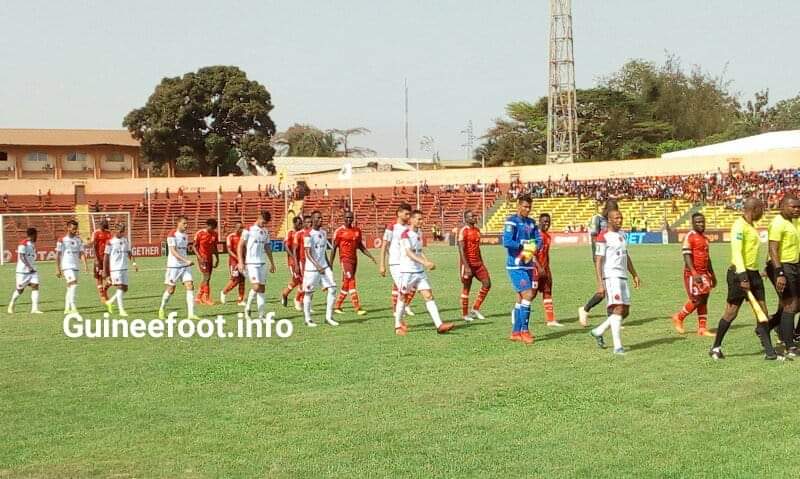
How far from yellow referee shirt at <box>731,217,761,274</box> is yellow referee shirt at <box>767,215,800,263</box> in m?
0.26

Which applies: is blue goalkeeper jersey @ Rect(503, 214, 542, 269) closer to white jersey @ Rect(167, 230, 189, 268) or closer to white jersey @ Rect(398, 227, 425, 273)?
white jersey @ Rect(398, 227, 425, 273)

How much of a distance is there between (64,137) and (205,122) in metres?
11.6

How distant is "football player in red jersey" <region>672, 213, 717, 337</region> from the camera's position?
44.0ft

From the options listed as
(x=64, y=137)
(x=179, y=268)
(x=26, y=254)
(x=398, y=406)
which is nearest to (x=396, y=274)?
(x=179, y=268)

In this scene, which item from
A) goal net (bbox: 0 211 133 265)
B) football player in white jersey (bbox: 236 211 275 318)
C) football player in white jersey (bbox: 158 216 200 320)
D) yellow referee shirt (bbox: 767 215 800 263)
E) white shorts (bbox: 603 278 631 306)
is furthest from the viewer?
goal net (bbox: 0 211 133 265)

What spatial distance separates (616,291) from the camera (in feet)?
38.0

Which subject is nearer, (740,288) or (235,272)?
(740,288)

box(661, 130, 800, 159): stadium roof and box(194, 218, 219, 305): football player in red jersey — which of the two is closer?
box(194, 218, 219, 305): football player in red jersey

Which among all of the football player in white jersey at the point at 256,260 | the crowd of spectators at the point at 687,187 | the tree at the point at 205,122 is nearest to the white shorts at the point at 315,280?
the football player in white jersey at the point at 256,260

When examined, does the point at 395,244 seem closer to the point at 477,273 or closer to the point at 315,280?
the point at 315,280

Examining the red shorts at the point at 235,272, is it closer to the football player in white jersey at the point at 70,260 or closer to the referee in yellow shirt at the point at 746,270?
the football player in white jersey at the point at 70,260

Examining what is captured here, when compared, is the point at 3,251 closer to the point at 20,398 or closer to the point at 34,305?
the point at 34,305

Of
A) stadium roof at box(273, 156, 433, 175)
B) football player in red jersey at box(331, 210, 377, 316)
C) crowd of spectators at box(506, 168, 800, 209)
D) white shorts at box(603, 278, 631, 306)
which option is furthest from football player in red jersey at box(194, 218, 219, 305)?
stadium roof at box(273, 156, 433, 175)

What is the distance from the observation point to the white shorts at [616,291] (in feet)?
37.8
